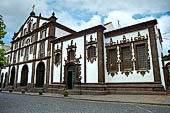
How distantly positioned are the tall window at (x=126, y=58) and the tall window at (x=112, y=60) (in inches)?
34.7

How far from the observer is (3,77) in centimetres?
3139

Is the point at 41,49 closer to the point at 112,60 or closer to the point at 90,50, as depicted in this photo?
the point at 90,50

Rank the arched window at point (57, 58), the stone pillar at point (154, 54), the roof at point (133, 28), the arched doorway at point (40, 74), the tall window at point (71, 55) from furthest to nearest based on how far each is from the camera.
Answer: the arched doorway at point (40, 74) < the arched window at point (57, 58) < the tall window at point (71, 55) < the roof at point (133, 28) < the stone pillar at point (154, 54)

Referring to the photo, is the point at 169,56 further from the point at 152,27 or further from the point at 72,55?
the point at 72,55

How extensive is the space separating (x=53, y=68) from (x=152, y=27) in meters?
14.2

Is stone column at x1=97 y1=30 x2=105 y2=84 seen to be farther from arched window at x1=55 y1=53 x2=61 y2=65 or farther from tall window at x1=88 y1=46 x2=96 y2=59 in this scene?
arched window at x1=55 y1=53 x2=61 y2=65

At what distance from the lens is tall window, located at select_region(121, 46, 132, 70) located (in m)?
14.4

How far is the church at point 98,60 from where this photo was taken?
1325cm

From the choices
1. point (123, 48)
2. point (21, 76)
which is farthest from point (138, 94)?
point (21, 76)

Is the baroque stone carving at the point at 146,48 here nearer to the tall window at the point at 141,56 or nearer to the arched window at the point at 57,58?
the tall window at the point at 141,56

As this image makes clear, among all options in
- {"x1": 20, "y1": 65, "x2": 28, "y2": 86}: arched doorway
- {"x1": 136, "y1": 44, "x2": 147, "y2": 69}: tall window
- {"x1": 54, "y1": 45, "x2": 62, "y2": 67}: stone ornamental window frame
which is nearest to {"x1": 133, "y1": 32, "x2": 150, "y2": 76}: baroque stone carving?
{"x1": 136, "y1": 44, "x2": 147, "y2": 69}: tall window

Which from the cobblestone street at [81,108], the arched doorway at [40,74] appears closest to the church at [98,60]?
the arched doorway at [40,74]

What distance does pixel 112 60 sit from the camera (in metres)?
15.7

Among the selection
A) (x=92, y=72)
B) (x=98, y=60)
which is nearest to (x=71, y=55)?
(x=92, y=72)
